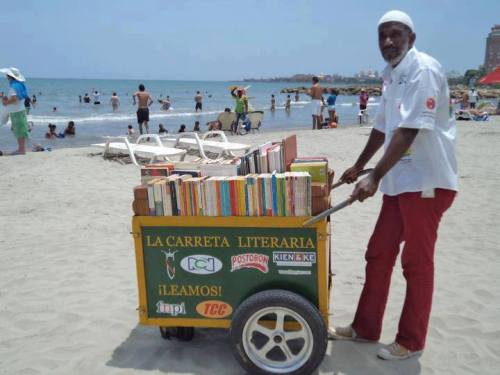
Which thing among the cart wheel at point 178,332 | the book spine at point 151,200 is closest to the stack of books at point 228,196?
the book spine at point 151,200

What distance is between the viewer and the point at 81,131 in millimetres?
22375

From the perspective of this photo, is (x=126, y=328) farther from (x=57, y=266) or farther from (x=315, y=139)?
(x=315, y=139)

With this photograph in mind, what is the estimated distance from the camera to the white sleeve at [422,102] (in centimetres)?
225

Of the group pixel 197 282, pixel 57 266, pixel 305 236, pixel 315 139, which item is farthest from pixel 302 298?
pixel 315 139

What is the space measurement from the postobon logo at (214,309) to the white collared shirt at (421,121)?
1.10 metres

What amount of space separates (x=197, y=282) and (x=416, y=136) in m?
1.39

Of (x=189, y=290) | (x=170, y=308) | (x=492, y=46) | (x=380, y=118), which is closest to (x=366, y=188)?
(x=380, y=118)

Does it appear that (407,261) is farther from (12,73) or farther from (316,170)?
(12,73)

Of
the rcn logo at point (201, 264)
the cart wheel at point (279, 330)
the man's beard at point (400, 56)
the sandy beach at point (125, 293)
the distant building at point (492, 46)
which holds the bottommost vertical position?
the sandy beach at point (125, 293)

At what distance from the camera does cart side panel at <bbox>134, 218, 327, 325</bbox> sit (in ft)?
8.12

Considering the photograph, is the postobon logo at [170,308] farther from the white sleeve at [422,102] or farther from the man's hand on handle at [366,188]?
the white sleeve at [422,102]

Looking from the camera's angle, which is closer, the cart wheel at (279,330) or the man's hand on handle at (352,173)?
the cart wheel at (279,330)

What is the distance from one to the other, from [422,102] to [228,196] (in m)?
1.06

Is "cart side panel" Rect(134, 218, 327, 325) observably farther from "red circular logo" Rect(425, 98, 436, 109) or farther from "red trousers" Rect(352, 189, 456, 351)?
"red circular logo" Rect(425, 98, 436, 109)
